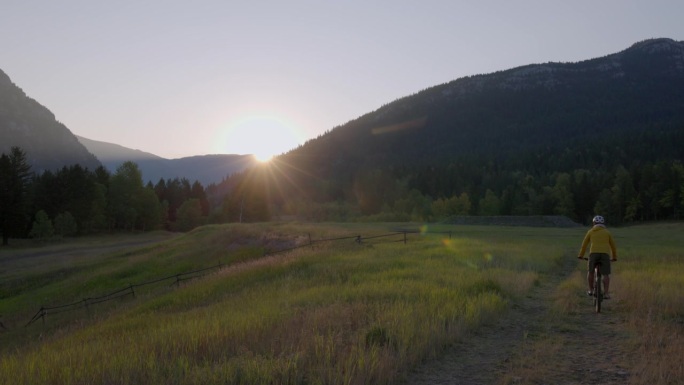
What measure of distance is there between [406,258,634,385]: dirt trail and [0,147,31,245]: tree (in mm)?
76112

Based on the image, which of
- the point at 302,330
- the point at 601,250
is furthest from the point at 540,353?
the point at 601,250

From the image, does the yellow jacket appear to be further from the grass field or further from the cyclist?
the grass field

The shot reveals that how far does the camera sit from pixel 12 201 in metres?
71.2

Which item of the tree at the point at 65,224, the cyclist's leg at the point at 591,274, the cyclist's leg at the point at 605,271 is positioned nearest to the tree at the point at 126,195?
the tree at the point at 65,224

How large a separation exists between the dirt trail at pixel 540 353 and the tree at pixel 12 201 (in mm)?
76112

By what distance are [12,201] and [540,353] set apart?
81554mm

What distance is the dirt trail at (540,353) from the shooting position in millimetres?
7312

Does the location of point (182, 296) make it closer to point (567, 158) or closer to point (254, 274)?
point (254, 274)

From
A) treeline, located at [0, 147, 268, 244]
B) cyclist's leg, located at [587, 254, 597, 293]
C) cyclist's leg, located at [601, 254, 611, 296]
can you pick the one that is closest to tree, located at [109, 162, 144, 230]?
treeline, located at [0, 147, 268, 244]

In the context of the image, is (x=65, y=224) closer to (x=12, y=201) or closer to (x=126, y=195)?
(x=12, y=201)

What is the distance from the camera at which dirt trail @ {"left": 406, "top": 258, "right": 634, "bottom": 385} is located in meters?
7.31

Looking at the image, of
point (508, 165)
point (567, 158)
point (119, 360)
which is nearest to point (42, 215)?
point (119, 360)

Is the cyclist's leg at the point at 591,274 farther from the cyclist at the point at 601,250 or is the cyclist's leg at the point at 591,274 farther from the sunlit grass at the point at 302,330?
the sunlit grass at the point at 302,330

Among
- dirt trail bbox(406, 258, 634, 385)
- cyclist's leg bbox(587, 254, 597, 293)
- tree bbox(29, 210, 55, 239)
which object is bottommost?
tree bbox(29, 210, 55, 239)
